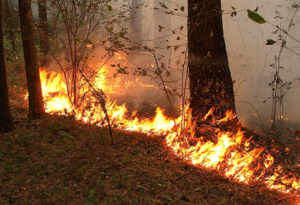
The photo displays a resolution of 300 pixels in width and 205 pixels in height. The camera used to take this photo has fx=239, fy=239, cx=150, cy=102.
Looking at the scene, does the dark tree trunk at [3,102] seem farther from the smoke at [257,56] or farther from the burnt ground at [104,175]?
the smoke at [257,56]

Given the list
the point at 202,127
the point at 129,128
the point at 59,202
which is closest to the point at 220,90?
the point at 202,127

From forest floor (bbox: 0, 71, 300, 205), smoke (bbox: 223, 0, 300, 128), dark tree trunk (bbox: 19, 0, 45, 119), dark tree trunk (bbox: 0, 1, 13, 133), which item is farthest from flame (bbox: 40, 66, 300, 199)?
smoke (bbox: 223, 0, 300, 128)

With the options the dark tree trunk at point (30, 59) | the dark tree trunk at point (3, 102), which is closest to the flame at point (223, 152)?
the dark tree trunk at point (30, 59)

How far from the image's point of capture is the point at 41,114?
547 centimetres

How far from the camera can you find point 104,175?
10.9 ft

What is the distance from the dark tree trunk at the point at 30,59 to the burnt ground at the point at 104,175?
953 mm

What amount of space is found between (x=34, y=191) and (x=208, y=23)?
4042 millimetres

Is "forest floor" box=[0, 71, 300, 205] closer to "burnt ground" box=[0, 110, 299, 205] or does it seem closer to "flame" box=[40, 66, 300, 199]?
"burnt ground" box=[0, 110, 299, 205]

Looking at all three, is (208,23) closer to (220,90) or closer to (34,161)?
(220,90)

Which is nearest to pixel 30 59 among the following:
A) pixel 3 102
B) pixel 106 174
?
pixel 3 102

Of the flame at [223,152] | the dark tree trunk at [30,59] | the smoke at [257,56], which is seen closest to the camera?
the flame at [223,152]

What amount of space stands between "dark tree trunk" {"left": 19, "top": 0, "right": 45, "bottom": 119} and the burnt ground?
3.13 feet

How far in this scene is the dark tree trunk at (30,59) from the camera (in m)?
5.11

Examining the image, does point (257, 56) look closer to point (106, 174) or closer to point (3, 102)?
point (106, 174)
